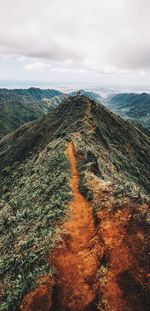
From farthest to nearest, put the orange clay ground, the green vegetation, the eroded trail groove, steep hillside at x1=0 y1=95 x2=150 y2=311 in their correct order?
the green vegetation, steep hillside at x1=0 y1=95 x2=150 y2=311, the eroded trail groove, the orange clay ground

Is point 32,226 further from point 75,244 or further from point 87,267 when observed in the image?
point 87,267

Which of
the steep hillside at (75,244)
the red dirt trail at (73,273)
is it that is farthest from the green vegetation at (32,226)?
the red dirt trail at (73,273)

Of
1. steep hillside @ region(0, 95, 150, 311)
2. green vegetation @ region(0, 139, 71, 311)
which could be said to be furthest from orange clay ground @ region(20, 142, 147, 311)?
green vegetation @ region(0, 139, 71, 311)

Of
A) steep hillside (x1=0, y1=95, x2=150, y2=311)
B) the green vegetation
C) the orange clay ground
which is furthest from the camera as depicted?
the green vegetation

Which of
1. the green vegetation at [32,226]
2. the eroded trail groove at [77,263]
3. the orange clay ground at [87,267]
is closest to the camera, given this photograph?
the orange clay ground at [87,267]

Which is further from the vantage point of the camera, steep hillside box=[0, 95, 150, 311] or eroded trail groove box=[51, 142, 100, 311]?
steep hillside box=[0, 95, 150, 311]

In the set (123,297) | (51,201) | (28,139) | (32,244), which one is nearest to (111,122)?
(28,139)

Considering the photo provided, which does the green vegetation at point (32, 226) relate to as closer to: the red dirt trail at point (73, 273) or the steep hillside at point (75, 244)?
the steep hillside at point (75, 244)

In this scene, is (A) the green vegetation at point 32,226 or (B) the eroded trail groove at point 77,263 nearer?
(B) the eroded trail groove at point 77,263

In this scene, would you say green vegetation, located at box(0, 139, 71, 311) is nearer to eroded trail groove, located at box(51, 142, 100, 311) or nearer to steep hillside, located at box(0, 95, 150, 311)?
steep hillside, located at box(0, 95, 150, 311)
